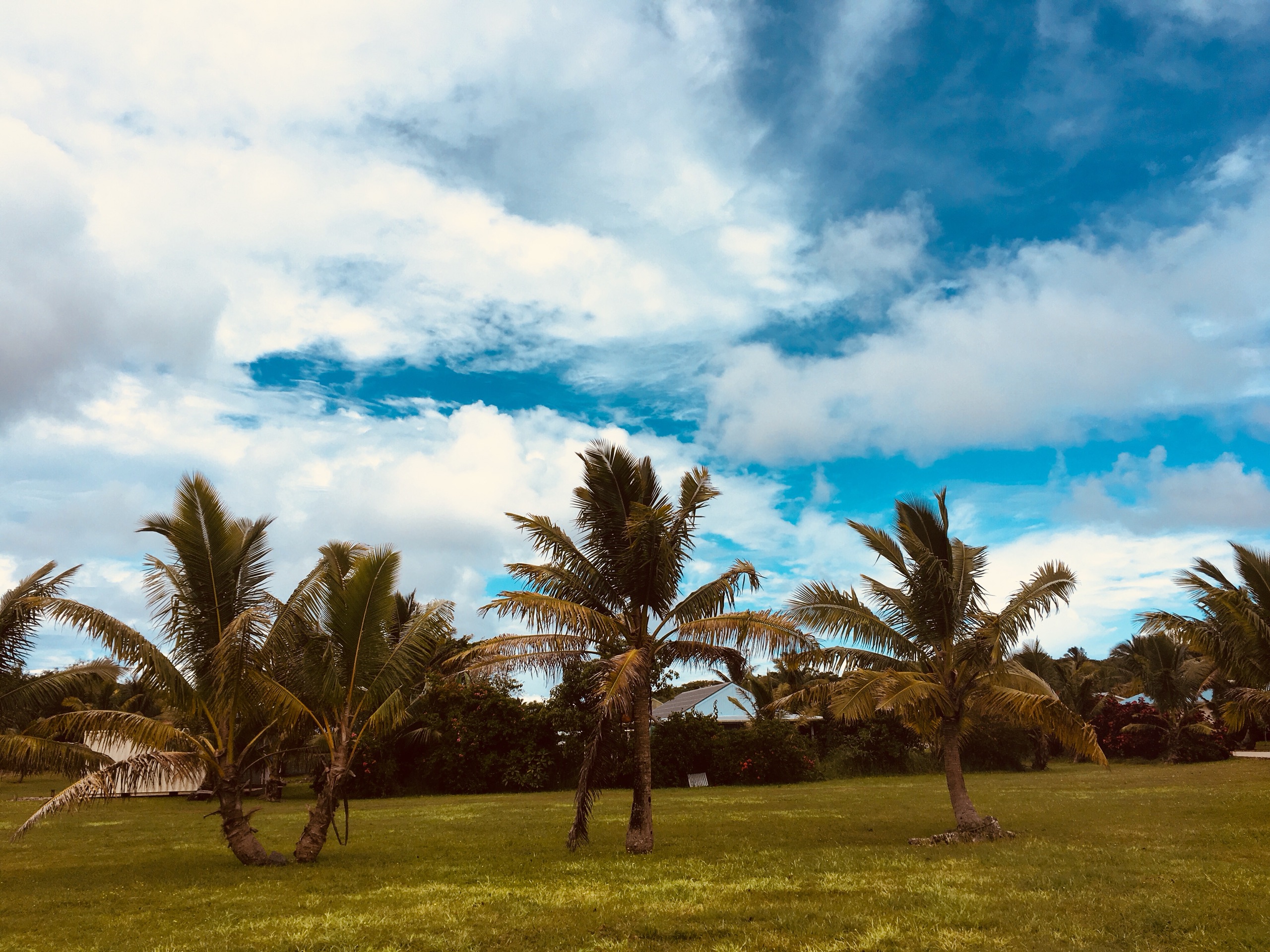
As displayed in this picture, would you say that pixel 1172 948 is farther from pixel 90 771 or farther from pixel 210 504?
pixel 90 771

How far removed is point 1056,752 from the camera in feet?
172

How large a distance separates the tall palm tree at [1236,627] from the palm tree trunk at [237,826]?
19.4 m

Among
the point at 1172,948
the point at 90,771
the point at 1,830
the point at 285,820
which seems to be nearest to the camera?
the point at 1172,948

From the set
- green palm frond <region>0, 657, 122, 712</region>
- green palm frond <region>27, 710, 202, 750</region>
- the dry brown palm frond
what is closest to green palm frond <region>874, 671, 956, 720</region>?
the dry brown palm frond

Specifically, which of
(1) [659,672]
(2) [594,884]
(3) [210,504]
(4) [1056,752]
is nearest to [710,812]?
(1) [659,672]

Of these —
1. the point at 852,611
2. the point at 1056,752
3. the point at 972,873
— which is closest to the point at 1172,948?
the point at 972,873

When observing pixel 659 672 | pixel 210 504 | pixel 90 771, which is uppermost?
pixel 210 504

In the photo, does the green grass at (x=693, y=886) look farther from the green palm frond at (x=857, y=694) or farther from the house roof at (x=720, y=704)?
the house roof at (x=720, y=704)

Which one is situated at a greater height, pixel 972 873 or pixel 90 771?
pixel 90 771

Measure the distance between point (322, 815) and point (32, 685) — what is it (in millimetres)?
7561

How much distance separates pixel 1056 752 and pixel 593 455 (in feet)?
161

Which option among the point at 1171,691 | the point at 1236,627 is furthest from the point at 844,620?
the point at 1171,691

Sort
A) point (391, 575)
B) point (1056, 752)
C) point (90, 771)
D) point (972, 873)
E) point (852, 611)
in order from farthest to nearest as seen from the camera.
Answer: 1. point (1056, 752)
2. point (852, 611)
3. point (391, 575)
4. point (90, 771)
5. point (972, 873)

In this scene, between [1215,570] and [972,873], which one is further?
[1215,570]
